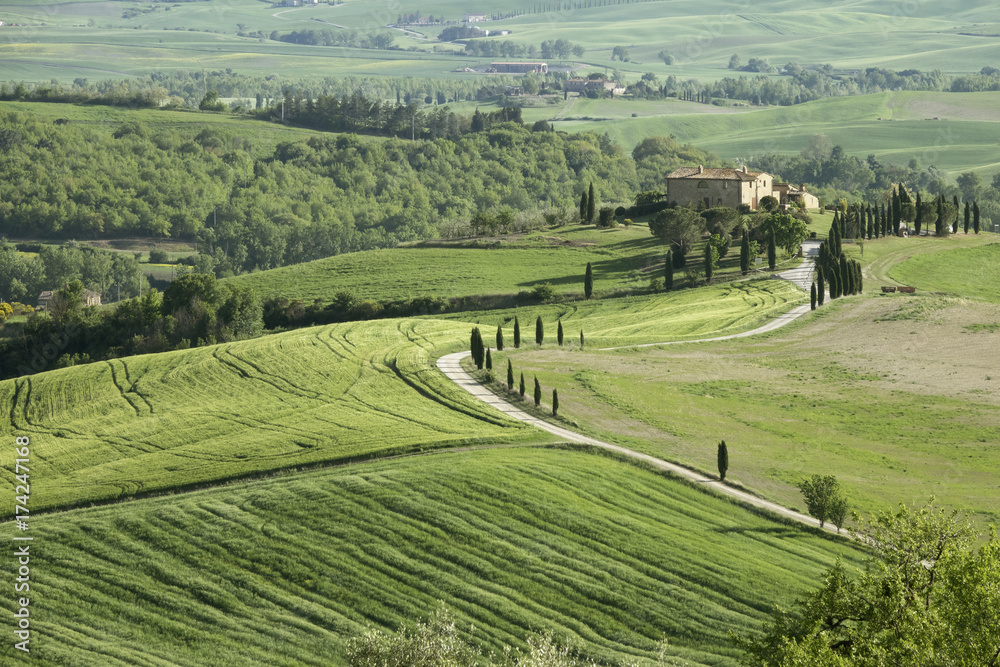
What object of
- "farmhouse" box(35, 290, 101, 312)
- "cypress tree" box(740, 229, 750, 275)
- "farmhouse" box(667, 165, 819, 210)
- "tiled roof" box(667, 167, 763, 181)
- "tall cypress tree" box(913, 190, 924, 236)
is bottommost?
"farmhouse" box(35, 290, 101, 312)

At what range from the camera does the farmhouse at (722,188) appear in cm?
13100

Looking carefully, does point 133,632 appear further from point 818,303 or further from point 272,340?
point 818,303

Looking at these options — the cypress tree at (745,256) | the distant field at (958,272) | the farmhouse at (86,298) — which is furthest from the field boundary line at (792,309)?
the farmhouse at (86,298)

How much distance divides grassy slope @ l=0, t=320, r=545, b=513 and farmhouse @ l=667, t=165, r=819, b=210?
54.1 meters

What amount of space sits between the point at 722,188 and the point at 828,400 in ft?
216

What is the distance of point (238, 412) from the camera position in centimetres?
6900

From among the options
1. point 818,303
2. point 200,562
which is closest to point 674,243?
point 818,303

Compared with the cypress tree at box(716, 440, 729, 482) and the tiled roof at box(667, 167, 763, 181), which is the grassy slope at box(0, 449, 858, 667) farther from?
the tiled roof at box(667, 167, 763, 181)

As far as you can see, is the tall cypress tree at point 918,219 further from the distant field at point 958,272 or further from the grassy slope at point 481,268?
the grassy slope at point 481,268

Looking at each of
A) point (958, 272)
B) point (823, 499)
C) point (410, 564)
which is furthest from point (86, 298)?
point (823, 499)

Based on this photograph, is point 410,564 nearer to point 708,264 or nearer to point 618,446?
point 618,446

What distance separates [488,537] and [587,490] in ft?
22.0

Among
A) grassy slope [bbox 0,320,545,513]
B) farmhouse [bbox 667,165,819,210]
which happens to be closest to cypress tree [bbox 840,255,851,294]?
farmhouse [bbox 667,165,819,210]

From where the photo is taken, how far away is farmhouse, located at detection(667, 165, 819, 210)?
131 m
